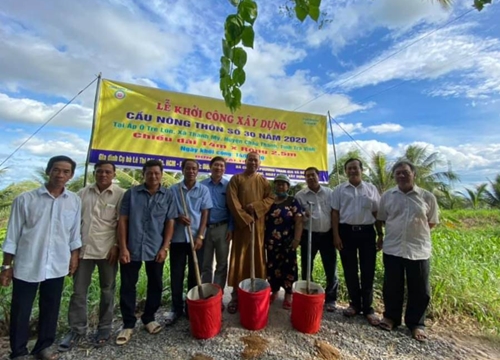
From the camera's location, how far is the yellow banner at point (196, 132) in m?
3.64

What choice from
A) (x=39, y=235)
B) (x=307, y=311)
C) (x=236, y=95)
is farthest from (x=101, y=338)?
(x=236, y=95)

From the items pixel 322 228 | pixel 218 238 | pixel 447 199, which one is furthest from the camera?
pixel 447 199

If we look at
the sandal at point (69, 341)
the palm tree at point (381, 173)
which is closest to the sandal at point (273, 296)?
the sandal at point (69, 341)

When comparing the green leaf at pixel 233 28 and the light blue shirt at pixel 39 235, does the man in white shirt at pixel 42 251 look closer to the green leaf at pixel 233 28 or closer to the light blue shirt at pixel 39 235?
the light blue shirt at pixel 39 235

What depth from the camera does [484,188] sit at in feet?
58.0

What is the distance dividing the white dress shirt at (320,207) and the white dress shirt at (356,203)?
94mm

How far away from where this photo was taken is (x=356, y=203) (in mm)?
3000

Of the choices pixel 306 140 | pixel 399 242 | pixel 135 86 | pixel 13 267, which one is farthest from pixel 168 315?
pixel 306 140

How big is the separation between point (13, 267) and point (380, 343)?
10.2 ft

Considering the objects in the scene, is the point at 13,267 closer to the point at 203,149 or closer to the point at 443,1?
the point at 203,149

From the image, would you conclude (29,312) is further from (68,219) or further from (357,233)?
(357,233)

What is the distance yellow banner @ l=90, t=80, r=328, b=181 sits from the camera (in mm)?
3639

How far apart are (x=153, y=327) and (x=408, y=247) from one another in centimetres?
247

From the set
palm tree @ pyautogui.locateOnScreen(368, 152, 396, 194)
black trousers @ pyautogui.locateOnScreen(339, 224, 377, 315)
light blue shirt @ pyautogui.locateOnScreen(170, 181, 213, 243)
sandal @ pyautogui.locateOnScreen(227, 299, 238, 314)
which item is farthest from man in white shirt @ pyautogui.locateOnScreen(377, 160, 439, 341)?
palm tree @ pyautogui.locateOnScreen(368, 152, 396, 194)
